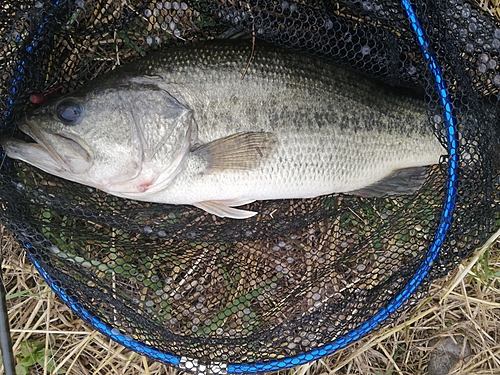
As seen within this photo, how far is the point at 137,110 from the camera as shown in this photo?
2.09 m

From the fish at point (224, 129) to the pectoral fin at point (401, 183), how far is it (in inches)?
4.2

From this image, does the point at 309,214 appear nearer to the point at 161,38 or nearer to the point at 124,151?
the point at 124,151

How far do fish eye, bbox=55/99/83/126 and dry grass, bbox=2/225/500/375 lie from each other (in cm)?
87

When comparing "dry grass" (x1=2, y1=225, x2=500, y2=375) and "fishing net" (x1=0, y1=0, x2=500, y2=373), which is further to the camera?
"dry grass" (x1=2, y1=225, x2=500, y2=375)

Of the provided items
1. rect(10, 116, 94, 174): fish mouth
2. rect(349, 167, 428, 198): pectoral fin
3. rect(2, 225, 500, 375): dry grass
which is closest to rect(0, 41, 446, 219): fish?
rect(10, 116, 94, 174): fish mouth

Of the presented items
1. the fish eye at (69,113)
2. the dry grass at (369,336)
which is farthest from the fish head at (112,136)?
the dry grass at (369,336)

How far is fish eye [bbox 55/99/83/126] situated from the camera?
6.71 feet

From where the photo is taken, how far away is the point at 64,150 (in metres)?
2.03

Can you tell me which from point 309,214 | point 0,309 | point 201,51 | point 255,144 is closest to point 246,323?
point 309,214

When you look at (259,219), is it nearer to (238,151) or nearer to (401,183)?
(238,151)

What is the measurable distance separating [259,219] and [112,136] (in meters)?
0.81

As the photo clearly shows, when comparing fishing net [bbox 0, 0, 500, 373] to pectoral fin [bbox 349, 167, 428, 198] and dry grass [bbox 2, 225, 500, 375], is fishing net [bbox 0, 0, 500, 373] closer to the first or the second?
pectoral fin [bbox 349, 167, 428, 198]

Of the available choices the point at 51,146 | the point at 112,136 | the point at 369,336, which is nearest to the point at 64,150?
the point at 51,146

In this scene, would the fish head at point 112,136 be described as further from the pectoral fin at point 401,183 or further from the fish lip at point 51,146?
the pectoral fin at point 401,183
